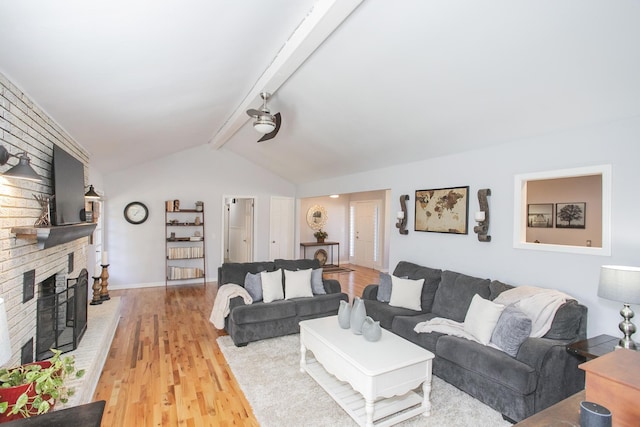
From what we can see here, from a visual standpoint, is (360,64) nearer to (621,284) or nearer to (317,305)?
(621,284)

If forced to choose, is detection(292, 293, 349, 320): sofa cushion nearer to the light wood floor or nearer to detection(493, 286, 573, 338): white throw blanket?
the light wood floor

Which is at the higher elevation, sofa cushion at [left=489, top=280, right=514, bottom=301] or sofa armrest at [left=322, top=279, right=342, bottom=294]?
sofa cushion at [left=489, top=280, right=514, bottom=301]

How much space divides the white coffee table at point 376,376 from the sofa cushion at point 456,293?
111cm

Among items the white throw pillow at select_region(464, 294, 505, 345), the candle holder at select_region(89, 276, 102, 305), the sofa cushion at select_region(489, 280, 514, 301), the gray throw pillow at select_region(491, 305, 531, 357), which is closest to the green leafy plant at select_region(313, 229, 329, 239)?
the candle holder at select_region(89, 276, 102, 305)

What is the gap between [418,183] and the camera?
15.5 feet

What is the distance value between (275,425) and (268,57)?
3082 millimetres

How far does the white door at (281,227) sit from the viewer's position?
8.20 m

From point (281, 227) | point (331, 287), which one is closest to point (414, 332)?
point (331, 287)

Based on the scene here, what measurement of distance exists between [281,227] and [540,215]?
18.2 feet

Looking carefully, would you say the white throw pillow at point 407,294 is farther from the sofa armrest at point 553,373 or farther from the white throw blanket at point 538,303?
the sofa armrest at point 553,373

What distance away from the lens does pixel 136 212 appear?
6.77 m

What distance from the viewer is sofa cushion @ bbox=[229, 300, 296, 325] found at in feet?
12.6

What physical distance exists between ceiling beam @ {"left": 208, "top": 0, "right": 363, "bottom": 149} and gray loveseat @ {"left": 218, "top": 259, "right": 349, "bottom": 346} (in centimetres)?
224

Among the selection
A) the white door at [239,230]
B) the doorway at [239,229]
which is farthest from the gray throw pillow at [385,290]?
the white door at [239,230]
